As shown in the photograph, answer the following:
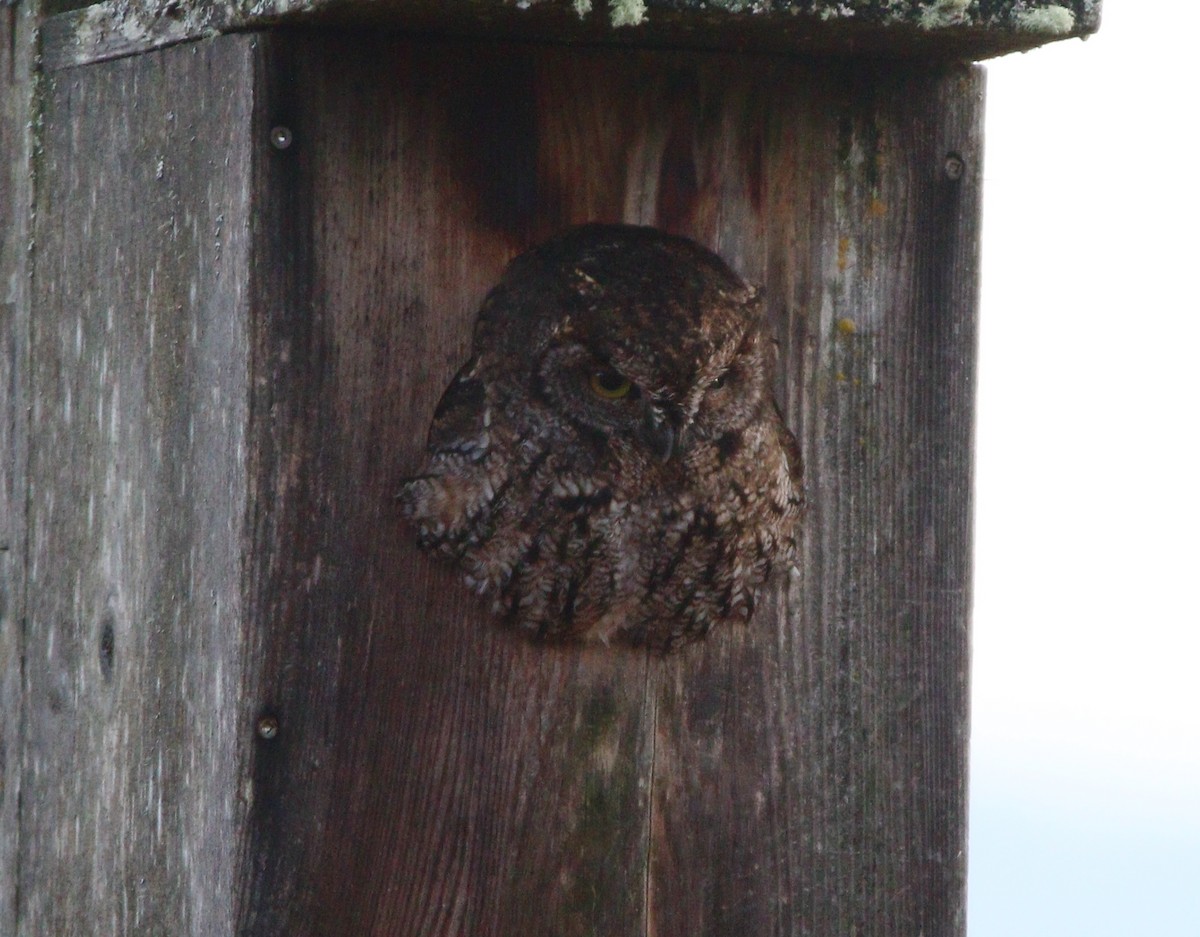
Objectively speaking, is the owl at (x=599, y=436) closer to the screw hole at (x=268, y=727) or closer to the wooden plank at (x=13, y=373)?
the screw hole at (x=268, y=727)

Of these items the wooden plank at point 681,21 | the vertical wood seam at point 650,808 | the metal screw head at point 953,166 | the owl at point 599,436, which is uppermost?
the wooden plank at point 681,21

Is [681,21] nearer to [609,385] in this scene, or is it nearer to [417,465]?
[609,385]

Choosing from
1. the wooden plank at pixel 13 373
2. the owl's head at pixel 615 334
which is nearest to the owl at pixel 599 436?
the owl's head at pixel 615 334

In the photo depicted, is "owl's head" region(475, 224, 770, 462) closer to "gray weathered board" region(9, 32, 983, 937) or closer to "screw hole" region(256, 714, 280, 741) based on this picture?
"gray weathered board" region(9, 32, 983, 937)

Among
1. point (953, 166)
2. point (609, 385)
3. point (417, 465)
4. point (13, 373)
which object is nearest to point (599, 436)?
point (609, 385)

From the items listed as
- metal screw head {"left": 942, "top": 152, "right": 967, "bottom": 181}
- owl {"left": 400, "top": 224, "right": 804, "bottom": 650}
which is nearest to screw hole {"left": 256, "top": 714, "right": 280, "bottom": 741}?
owl {"left": 400, "top": 224, "right": 804, "bottom": 650}

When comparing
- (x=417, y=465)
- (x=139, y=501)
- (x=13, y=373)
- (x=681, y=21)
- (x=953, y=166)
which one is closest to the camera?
(x=681, y=21)
